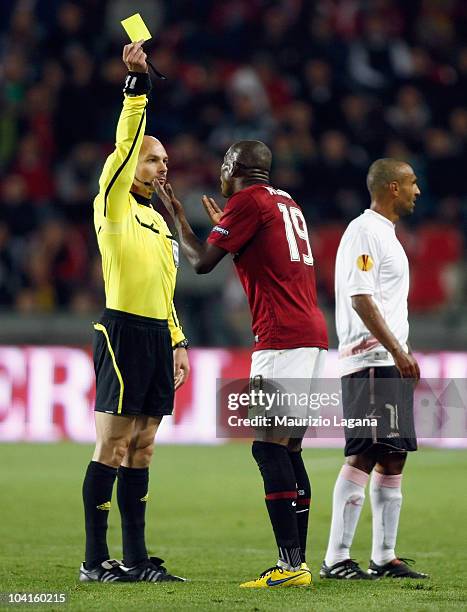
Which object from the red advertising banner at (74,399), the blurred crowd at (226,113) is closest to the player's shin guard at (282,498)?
the red advertising banner at (74,399)

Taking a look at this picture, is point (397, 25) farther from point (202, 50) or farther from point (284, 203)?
point (284, 203)

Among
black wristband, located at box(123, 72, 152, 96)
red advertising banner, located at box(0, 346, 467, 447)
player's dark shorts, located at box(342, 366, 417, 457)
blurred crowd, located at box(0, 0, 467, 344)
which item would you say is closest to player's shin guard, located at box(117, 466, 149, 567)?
player's dark shorts, located at box(342, 366, 417, 457)

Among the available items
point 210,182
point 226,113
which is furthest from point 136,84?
point 226,113

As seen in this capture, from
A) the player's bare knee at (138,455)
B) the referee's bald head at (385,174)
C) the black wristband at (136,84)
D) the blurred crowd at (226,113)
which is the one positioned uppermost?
the blurred crowd at (226,113)

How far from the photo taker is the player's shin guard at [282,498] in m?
5.76

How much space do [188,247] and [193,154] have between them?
33.2 feet

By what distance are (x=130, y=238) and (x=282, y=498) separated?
4.63 feet

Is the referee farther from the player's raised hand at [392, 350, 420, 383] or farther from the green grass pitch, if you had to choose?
the player's raised hand at [392, 350, 420, 383]

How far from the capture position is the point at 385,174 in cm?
648

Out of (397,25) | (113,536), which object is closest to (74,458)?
(113,536)

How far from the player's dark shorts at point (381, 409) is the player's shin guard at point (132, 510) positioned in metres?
1.05

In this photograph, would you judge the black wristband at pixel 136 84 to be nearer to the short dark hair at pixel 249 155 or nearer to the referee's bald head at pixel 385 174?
the short dark hair at pixel 249 155

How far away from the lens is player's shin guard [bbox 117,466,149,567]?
6051 millimetres

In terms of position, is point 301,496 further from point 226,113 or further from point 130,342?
point 226,113
